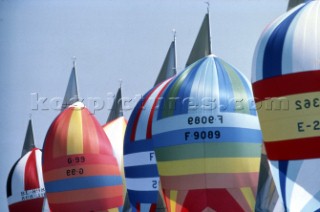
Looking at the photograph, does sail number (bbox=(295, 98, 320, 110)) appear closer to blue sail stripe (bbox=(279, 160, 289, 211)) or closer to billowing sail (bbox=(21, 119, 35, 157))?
blue sail stripe (bbox=(279, 160, 289, 211))

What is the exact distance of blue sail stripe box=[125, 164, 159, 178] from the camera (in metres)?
21.9

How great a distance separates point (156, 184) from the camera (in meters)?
21.9

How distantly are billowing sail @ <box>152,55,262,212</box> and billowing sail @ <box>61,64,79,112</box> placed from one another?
28.4 ft

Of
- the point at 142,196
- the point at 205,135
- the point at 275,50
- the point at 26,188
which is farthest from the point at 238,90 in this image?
the point at 26,188

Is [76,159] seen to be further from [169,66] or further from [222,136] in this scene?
[222,136]

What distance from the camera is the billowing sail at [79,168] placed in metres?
23.3

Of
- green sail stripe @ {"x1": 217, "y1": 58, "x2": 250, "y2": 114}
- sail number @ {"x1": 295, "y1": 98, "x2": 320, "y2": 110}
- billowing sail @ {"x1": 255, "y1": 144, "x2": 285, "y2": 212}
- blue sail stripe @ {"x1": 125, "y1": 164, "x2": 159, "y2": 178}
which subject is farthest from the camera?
blue sail stripe @ {"x1": 125, "y1": 164, "x2": 159, "y2": 178}

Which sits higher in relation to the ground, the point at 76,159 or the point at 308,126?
the point at 308,126

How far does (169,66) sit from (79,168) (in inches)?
198

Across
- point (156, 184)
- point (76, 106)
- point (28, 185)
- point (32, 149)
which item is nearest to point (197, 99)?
point (156, 184)

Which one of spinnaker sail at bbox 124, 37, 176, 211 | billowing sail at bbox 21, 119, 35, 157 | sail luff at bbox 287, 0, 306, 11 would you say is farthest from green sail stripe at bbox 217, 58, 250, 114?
billowing sail at bbox 21, 119, 35, 157

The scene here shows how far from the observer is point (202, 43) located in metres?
20.8

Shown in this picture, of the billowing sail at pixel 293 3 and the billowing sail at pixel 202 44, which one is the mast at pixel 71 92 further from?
the billowing sail at pixel 293 3

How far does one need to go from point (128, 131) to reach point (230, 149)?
6.00m
